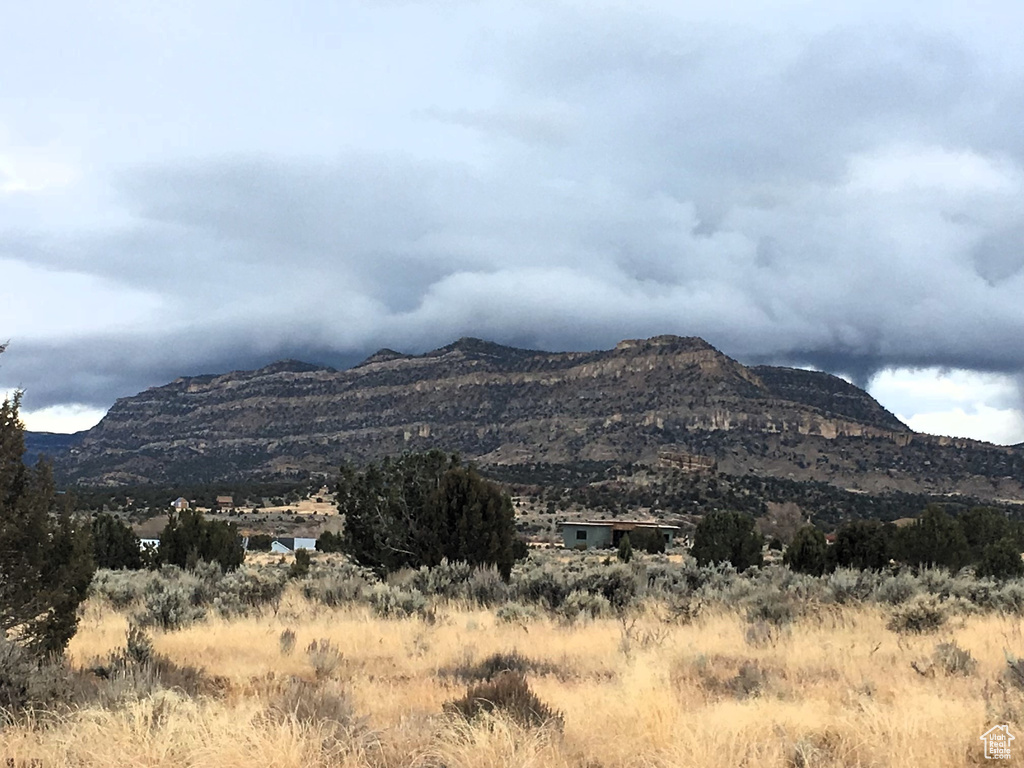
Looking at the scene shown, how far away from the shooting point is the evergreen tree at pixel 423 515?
1983cm

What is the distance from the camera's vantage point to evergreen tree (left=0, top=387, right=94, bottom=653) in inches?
340

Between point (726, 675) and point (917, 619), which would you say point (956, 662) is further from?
point (917, 619)

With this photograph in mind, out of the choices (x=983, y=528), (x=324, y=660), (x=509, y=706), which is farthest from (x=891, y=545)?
(x=509, y=706)

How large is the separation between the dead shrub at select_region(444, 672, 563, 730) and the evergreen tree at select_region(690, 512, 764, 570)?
31261mm

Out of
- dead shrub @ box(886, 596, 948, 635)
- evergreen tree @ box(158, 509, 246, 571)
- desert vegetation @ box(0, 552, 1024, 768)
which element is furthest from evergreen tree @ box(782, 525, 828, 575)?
evergreen tree @ box(158, 509, 246, 571)

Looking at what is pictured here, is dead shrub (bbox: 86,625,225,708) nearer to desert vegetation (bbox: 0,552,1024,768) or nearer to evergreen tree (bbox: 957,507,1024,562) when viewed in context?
desert vegetation (bbox: 0,552,1024,768)

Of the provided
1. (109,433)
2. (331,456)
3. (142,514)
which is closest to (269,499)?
(142,514)

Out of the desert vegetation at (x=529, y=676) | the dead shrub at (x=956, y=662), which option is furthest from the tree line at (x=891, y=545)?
the dead shrub at (x=956, y=662)

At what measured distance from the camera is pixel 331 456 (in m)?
152

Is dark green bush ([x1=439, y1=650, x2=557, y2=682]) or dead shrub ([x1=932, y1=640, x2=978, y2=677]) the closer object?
dead shrub ([x1=932, y1=640, x2=978, y2=677])

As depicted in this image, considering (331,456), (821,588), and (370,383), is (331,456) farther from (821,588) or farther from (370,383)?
(821,588)

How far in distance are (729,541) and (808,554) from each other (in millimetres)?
7623

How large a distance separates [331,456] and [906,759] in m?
151

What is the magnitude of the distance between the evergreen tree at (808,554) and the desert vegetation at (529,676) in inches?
490
